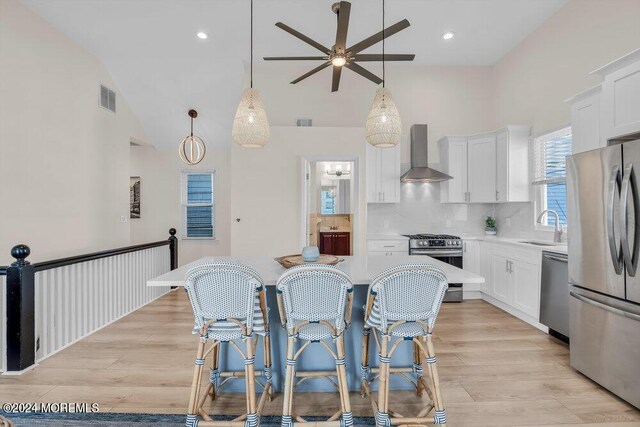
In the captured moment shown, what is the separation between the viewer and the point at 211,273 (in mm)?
1731

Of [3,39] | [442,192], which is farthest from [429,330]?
[3,39]

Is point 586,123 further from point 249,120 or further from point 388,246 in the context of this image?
point 249,120

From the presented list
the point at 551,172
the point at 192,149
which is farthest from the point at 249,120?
the point at 551,172

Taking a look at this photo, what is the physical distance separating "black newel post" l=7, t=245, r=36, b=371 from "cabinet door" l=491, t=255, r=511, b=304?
4901 mm

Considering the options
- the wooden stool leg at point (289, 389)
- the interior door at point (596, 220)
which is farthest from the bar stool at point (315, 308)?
the interior door at point (596, 220)

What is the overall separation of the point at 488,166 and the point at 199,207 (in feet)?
17.6

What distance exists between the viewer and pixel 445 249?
179 inches

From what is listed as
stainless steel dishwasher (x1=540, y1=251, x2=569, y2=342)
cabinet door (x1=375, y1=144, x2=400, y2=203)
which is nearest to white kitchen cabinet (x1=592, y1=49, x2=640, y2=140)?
stainless steel dishwasher (x1=540, y1=251, x2=569, y2=342)

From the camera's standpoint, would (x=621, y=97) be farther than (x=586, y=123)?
No

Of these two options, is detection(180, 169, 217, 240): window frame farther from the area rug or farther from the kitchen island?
the area rug

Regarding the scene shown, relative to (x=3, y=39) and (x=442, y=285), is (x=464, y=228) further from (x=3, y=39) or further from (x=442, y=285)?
(x=3, y=39)

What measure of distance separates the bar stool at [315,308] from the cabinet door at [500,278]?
3.08 meters

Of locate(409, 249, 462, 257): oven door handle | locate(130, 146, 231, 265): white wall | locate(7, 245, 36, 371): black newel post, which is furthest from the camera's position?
locate(130, 146, 231, 265): white wall

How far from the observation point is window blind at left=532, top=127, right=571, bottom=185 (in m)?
3.87
